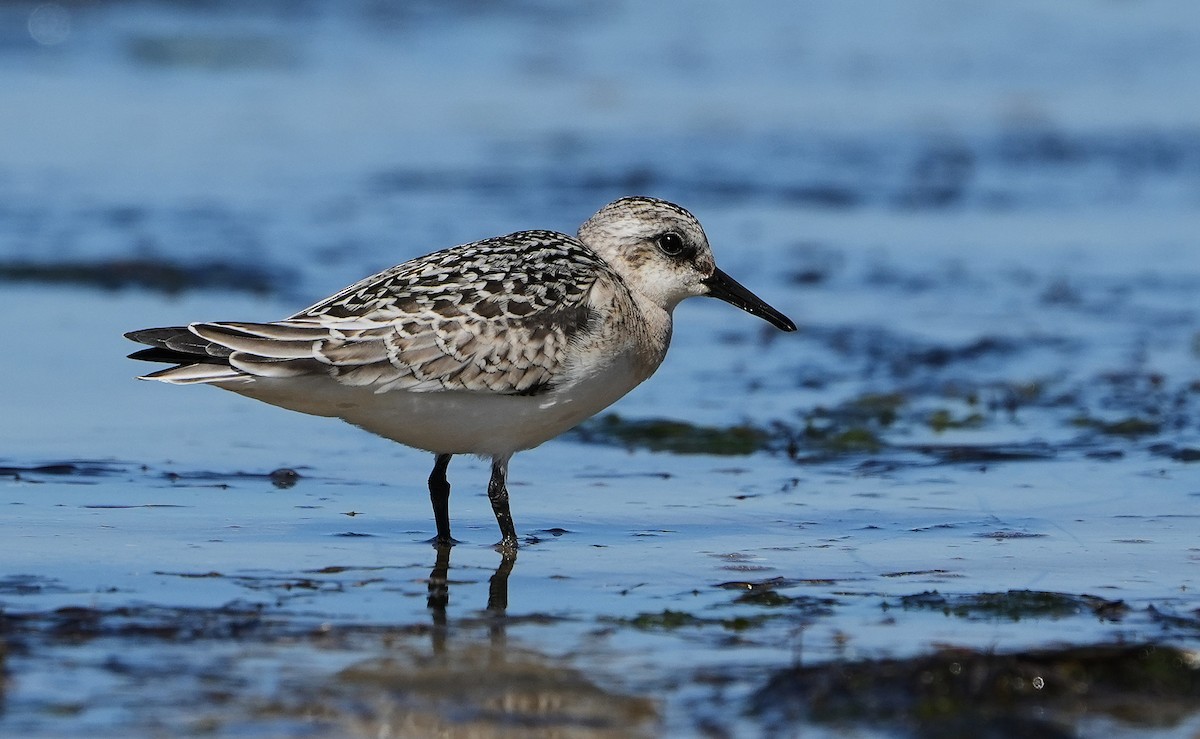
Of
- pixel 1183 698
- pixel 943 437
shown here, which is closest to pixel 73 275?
pixel 943 437

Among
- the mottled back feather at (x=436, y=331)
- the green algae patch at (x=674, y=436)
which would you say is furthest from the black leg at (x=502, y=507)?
the green algae patch at (x=674, y=436)

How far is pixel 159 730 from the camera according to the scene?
4.35 metres

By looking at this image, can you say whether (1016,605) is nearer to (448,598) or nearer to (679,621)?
(679,621)

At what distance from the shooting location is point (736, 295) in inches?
294

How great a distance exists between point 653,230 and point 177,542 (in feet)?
7.32

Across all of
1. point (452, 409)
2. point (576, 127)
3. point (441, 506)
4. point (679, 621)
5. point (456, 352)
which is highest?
point (576, 127)

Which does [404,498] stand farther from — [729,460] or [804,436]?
[804,436]

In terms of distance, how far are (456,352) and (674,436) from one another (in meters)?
2.32

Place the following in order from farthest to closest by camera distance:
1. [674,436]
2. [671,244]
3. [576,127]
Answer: [576,127], [674,436], [671,244]

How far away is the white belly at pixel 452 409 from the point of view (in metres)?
6.14

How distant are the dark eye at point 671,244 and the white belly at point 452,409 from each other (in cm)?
69

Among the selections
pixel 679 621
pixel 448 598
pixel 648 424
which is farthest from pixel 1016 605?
pixel 648 424

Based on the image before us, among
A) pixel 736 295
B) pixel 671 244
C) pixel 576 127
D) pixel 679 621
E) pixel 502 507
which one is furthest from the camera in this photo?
pixel 576 127

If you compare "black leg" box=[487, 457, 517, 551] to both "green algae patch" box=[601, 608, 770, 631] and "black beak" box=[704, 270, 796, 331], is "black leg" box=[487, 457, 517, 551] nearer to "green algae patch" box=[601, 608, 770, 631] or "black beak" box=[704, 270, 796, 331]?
"green algae patch" box=[601, 608, 770, 631]
